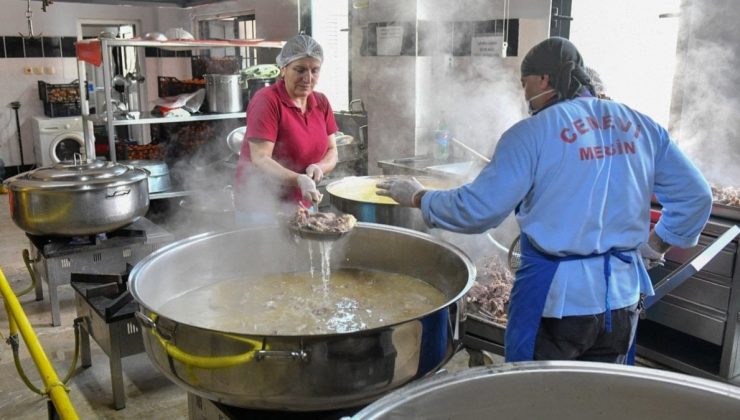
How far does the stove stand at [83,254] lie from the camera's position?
3943 mm

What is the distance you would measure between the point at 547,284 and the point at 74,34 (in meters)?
9.90

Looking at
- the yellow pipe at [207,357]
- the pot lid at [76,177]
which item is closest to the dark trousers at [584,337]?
the yellow pipe at [207,357]

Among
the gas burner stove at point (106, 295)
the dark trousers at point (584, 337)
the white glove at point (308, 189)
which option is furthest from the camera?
the gas burner stove at point (106, 295)

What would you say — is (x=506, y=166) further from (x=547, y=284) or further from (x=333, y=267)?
(x=333, y=267)

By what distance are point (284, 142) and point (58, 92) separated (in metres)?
7.25

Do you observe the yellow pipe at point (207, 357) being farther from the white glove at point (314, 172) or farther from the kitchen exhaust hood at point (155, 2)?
the kitchen exhaust hood at point (155, 2)

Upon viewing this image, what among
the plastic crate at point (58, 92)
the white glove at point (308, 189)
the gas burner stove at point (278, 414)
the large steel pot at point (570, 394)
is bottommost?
the gas burner stove at point (278, 414)

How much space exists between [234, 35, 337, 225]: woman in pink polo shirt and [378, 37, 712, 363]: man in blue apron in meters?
1.17

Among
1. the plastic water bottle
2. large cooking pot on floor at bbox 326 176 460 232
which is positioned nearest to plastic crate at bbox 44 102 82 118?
the plastic water bottle

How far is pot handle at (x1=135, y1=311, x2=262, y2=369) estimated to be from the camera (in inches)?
56.6

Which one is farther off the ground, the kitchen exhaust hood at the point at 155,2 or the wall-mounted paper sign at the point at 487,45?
the kitchen exhaust hood at the point at 155,2

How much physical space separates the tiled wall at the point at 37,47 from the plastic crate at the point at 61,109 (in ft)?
3.04

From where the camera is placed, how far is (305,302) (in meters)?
2.35

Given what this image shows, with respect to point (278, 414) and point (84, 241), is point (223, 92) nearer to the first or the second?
point (84, 241)
